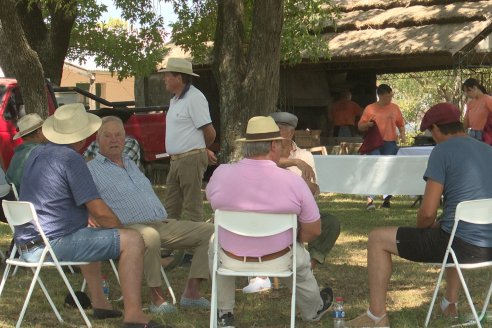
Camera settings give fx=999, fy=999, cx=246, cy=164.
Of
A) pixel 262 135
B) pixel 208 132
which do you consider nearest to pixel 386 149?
pixel 208 132

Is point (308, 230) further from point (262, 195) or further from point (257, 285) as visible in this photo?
point (257, 285)

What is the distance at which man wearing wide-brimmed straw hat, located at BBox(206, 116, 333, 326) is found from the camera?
18.5 feet

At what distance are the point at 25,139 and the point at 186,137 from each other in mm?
1418

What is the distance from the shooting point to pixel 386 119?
13.3 m

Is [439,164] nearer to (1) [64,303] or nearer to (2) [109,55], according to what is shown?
(1) [64,303]

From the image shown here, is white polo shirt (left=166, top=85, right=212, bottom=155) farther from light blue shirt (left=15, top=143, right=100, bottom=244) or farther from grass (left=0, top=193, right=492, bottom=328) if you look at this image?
light blue shirt (left=15, top=143, right=100, bottom=244)

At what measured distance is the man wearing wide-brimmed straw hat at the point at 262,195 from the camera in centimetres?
565

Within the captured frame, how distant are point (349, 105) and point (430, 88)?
2013 centimetres

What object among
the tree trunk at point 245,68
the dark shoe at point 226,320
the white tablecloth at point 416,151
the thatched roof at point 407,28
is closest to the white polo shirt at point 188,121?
→ the dark shoe at point 226,320

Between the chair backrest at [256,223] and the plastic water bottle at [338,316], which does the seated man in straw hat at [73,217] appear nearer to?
the chair backrest at [256,223]

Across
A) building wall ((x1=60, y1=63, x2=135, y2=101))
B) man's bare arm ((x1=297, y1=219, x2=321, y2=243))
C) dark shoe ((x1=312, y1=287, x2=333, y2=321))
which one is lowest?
building wall ((x1=60, y1=63, x2=135, y2=101))

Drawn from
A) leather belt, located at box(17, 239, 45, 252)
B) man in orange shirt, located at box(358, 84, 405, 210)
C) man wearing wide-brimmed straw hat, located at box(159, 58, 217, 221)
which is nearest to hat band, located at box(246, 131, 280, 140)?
leather belt, located at box(17, 239, 45, 252)

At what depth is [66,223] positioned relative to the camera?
6.06 metres

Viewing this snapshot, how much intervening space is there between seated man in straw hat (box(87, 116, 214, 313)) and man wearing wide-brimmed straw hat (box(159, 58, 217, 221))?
1.71 meters
